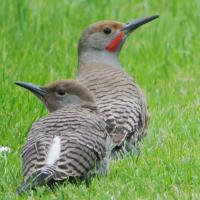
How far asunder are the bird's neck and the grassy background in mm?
599

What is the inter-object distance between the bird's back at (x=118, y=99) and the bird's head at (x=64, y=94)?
0.96 ft

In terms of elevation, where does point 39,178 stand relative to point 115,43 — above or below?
below

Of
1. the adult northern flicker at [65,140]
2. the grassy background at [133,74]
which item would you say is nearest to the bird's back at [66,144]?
the adult northern flicker at [65,140]

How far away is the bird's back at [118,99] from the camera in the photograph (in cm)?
859

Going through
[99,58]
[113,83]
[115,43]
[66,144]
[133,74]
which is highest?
[115,43]

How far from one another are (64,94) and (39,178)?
1.28 meters

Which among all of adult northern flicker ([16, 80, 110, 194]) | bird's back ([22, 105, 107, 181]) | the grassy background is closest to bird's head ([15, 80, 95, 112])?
adult northern flicker ([16, 80, 110, 194])

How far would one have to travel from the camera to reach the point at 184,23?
1286 cm

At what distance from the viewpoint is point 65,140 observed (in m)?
Result: 7.74

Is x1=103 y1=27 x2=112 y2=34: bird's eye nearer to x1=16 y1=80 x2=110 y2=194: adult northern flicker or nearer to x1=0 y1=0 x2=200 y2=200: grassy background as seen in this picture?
x1=0 y1=0 x2=200 y2=200: grassy background

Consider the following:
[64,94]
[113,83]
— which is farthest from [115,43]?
[64,94]

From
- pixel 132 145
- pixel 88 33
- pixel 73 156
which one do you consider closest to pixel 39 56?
pixel 88 33

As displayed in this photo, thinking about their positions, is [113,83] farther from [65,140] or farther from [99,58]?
[65,140]

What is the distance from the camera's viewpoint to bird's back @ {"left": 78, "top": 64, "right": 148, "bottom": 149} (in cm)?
859
